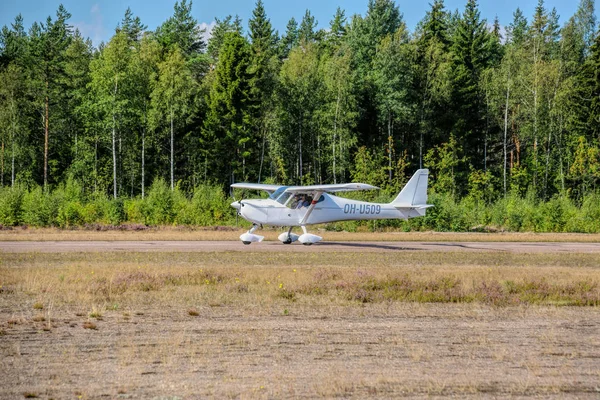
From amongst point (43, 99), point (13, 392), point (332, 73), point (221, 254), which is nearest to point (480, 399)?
point (13, 392)

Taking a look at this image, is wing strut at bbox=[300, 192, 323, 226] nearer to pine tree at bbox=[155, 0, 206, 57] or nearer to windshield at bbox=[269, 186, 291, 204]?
windshield at bbox=[269, 186, 291, 204]

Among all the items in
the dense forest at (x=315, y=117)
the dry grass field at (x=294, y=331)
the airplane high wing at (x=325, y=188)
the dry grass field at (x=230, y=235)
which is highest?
the dense forest at (x=315, y=117)

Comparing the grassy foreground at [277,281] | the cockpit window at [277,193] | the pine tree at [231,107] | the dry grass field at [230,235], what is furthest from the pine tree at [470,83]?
the grassy foreground at [277,281]

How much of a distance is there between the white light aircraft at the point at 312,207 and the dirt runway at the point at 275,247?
96cm

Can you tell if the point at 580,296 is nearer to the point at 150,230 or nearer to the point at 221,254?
the point at 221,254

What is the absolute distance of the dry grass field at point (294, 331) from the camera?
312 inches

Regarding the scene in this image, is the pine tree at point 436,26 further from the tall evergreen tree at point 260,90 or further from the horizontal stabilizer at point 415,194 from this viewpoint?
the horizontal stabilizer at point 415,194

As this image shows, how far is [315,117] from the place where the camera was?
55.3m

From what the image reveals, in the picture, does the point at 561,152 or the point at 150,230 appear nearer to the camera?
the point at 150,230

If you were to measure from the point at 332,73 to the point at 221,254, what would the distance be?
35.1 m

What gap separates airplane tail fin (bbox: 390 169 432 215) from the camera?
2958cm

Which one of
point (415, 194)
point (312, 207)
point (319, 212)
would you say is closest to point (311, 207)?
point (312, 207)

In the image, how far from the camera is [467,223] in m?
38.8

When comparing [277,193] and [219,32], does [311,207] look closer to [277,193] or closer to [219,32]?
[277,193]
